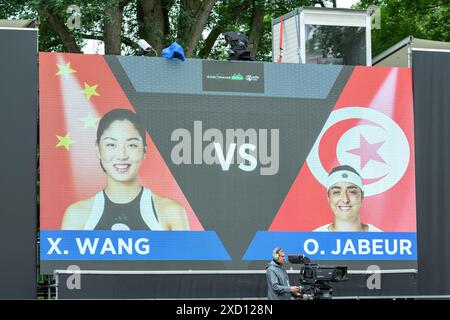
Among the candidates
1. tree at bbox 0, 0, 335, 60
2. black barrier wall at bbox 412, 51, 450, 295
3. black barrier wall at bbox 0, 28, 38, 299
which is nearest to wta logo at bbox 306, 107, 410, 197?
black barrier wall at bbox 412, 51, 450, 295

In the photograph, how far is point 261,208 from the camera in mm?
9242

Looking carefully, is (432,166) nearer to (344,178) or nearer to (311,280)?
(344,178)

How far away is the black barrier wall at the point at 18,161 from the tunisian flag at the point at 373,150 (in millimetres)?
3045

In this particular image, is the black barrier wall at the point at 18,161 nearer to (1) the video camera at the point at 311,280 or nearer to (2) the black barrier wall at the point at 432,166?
(1) the video camera at the point at 311,280

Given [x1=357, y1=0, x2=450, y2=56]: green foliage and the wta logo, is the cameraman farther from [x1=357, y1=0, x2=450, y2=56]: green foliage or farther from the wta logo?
[x1=357, y1=0, x2=450, y2=56]: green foliage

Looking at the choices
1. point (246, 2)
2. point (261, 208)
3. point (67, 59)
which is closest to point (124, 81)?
point (67, 59)

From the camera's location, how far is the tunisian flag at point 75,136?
8711 mm

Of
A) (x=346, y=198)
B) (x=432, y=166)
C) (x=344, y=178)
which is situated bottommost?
(x=346, y=198)

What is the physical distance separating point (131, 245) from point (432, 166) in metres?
3.82

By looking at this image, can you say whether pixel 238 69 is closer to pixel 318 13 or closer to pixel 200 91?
pixel 200 91

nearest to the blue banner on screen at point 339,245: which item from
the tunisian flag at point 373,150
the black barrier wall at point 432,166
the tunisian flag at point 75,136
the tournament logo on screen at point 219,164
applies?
the tournament logo on screen at point 219,164

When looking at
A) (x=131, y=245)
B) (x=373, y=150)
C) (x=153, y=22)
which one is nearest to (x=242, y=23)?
(x=153, y=22)

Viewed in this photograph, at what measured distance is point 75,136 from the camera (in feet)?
29.0
